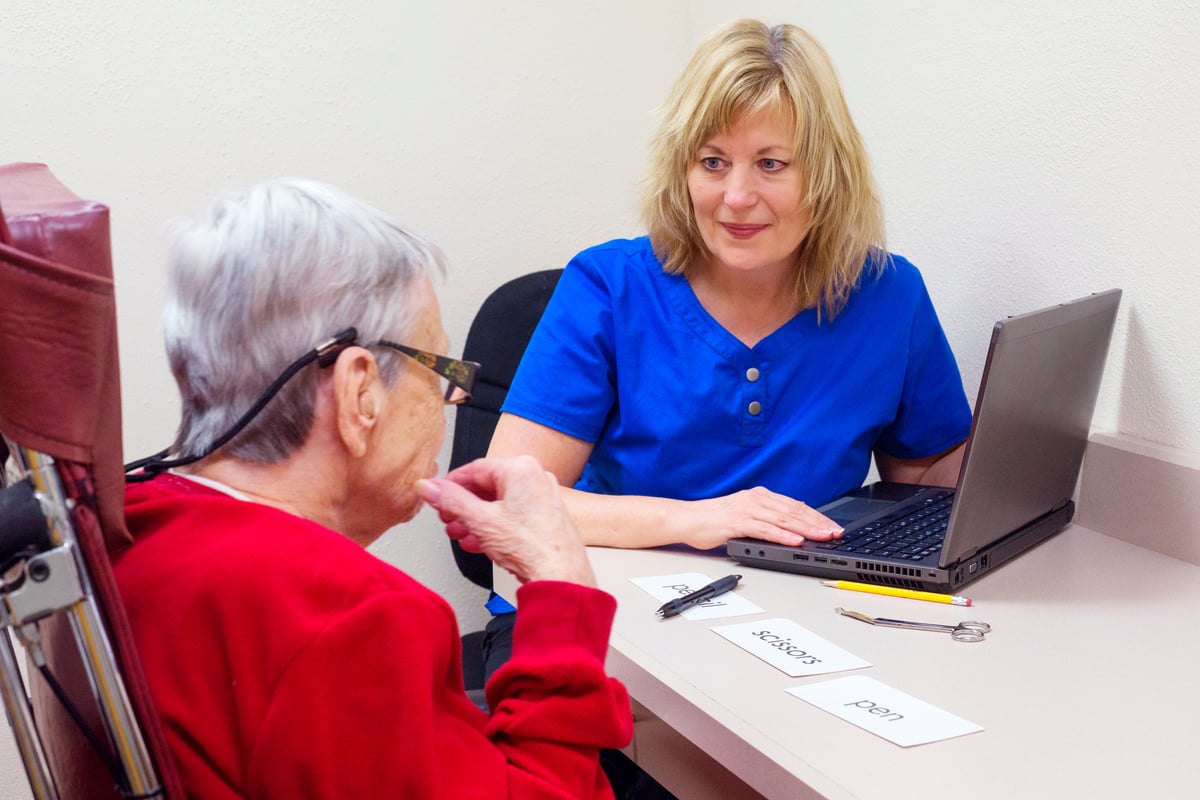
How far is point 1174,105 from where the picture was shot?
140 cm

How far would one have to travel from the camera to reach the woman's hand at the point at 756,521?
4.46 feet

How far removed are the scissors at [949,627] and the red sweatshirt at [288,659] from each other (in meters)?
0.52

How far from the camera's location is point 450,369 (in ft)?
3.12

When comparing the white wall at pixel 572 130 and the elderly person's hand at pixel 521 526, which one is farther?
the white wall at pixel 572 130

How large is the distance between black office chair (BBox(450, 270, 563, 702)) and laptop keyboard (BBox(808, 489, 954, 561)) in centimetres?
80

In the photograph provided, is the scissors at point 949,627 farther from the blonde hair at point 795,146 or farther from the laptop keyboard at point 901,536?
the blonde hair at point 795,146

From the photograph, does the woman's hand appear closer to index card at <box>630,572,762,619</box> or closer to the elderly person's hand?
index card at <box>630,572,762,619</box>

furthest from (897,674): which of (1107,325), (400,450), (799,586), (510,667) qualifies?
(1107,325)

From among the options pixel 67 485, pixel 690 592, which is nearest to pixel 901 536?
pixel 690 592

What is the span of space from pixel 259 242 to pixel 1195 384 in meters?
1.20

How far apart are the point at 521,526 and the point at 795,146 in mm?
841

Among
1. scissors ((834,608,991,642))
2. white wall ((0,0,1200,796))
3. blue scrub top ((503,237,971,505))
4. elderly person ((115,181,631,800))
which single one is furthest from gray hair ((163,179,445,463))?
white wall ((0,0,1200,796))

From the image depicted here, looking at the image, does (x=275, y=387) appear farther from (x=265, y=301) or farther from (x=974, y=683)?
(x=974, y=683)

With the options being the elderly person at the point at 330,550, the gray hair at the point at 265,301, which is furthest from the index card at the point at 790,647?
the gray hair at the point at 265,301
